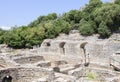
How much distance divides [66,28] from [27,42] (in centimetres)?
552

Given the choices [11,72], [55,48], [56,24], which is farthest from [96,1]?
[11,72]

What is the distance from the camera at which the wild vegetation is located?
26109mm

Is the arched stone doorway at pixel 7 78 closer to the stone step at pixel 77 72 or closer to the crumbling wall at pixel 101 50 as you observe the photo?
the stone step at pixel 77 72

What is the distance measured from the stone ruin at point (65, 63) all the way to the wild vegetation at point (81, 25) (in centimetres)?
103

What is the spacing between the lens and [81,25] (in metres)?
28.6

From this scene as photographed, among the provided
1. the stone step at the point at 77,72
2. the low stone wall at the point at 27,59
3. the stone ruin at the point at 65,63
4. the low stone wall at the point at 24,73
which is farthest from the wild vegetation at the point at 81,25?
the low stone wall at the point at 24,73

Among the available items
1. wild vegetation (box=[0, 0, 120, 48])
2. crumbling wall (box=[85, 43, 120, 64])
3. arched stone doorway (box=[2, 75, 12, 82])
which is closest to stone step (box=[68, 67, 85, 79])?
arched stone doorway (box=[2, 75, 12, 82])

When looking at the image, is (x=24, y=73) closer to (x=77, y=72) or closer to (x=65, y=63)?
(x=77, y=72)

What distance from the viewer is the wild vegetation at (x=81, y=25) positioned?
2611 cm

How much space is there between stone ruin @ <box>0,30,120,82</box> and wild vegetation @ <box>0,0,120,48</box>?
1.03 meters

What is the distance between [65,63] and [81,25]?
914 cm

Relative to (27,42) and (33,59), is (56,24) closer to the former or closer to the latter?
(27,42)

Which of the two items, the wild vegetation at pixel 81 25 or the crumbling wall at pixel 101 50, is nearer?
the crumbling wall at pixel 101 50

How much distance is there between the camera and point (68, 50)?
23438mm
